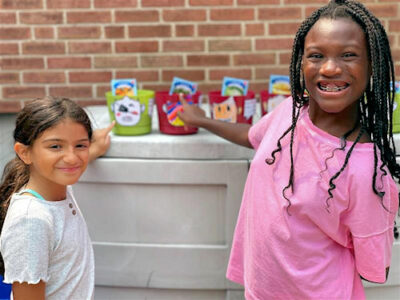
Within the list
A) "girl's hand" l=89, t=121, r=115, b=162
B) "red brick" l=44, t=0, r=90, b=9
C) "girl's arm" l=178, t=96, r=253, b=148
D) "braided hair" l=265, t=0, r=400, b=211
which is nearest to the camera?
"braided hair" l=265, t=0, r=400, b=211

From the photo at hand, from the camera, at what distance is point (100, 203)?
2.16 metres

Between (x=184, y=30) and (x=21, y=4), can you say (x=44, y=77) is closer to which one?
(x=21, y=4)

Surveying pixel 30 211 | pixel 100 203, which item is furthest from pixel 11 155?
pixel 30 211

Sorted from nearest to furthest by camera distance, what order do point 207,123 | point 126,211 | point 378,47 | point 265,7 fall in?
point 378,47 → point 207,123 → point 126,211 → point 265,7

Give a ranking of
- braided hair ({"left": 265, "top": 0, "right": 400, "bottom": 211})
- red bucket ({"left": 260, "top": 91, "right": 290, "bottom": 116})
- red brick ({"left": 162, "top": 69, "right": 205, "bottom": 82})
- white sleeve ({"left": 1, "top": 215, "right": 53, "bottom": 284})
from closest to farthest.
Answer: braided hair ({"left": 265, "top": 0, "right": 400, "bottom": 211}), white sleeve ({"left": 1, "top": 215, "right": 53, "bottom": 284}), red bucket ({"left": 260, "top": 91, "right": 290, "bottom": 116}), red brick ({"left": 162, "top": 69, "right": 205, "bottom": 82})

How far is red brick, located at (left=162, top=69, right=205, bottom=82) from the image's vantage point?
9.13 feet

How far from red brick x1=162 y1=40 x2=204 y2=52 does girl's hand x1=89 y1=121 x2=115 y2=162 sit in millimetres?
790

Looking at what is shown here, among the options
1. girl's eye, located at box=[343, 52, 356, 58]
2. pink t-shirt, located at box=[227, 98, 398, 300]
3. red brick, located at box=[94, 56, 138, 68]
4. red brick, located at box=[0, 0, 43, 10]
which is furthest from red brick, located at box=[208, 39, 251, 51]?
girl's eye, located at box=[343, 52, 356, 58]

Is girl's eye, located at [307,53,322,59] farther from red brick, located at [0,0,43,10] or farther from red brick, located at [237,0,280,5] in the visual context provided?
red brick, located at [0,0,43,10]

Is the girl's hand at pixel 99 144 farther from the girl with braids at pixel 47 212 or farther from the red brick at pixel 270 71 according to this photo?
the red brick at pixel 270 71

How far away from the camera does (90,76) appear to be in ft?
9.14

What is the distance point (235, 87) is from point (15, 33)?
1.16 metres

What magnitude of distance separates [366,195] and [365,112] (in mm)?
273

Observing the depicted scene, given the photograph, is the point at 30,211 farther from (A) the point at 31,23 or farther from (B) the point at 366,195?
(A) the point at 31,23
